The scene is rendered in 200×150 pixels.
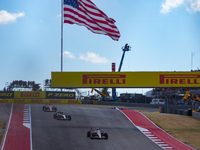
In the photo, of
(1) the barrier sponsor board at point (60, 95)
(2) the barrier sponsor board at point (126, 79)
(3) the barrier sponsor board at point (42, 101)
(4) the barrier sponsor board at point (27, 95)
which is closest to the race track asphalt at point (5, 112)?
(2) the barrier sponsor board at point (126, 79)

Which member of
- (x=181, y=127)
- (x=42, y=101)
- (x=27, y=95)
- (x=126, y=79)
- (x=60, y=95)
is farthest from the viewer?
(x=60, y=95)

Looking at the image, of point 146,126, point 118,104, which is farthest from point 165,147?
point 118,104

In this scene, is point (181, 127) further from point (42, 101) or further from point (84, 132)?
point (42, 101)

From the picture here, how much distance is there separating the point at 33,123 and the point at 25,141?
540cm

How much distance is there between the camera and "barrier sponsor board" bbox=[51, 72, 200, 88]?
2673 cm

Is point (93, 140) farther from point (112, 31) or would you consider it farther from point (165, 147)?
point (112, 31)

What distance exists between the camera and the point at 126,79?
27203 mm

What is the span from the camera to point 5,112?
28953 mm

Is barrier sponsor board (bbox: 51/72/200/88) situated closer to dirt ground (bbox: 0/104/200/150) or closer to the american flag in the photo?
dirt ground (bbox: 0/104/200/150)

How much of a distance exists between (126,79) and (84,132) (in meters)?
7.59

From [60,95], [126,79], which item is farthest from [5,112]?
[60,95]

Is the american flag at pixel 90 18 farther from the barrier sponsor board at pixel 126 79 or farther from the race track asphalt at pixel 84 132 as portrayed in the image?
the race track asphalt at pixel 84 132

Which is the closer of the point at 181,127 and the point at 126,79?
the point at 181,127

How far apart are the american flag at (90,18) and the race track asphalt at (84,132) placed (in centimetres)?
751
